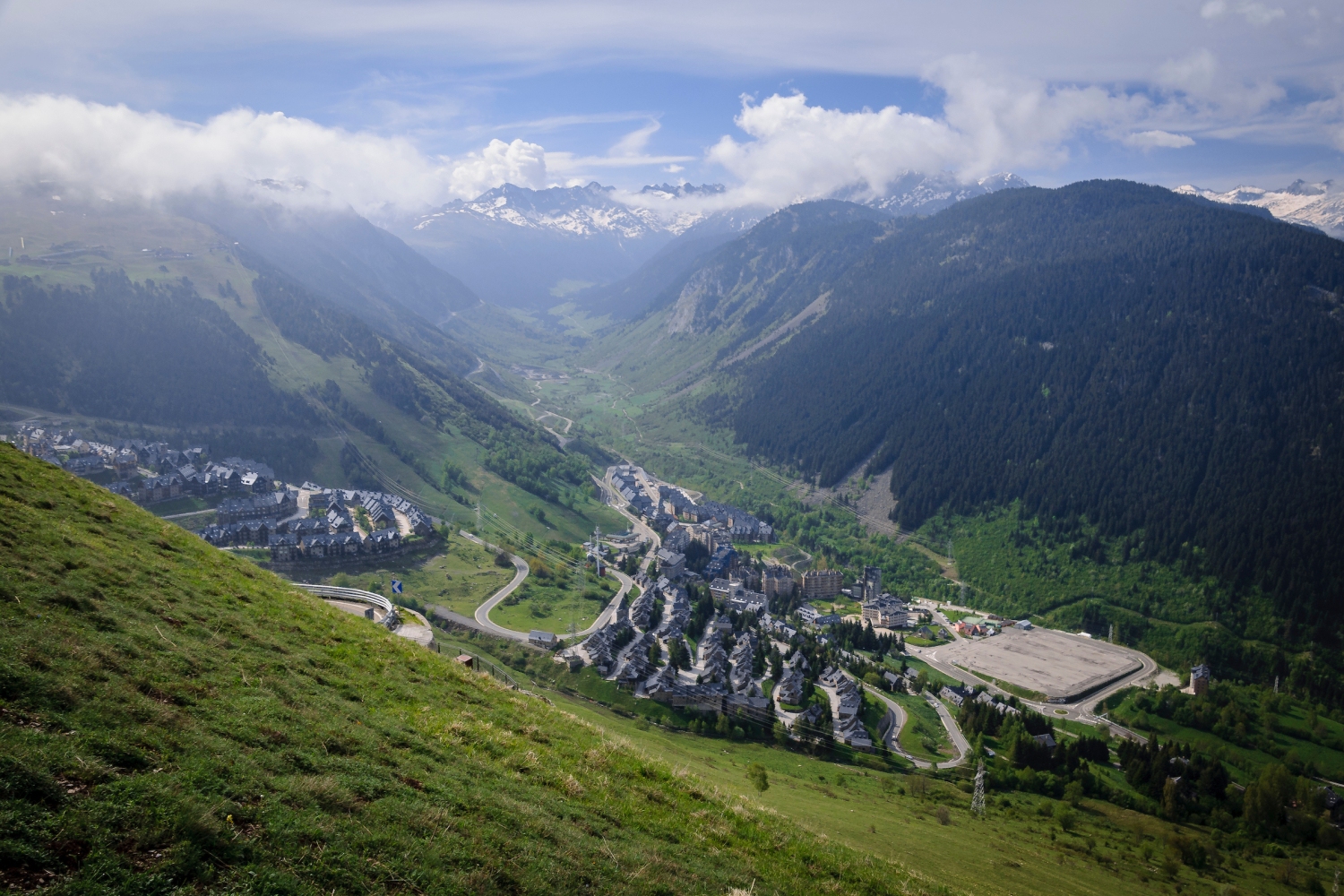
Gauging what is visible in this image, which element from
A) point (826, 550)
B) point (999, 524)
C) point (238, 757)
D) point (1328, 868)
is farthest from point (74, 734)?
point (999, 524)

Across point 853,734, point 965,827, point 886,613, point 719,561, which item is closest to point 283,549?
point 719,561

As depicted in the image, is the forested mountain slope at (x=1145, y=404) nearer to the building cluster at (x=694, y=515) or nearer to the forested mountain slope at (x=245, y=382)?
the building cluster at (x=694, y=515)

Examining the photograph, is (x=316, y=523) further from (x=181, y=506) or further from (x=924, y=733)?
(x=924, y=733)

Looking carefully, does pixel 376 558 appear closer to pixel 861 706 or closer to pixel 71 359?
pixel 861 706

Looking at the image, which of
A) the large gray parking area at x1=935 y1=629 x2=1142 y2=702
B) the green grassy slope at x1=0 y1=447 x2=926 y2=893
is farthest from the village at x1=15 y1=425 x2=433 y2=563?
the large gray parking area at x1=935 y1=629 x2=1142 y2=702

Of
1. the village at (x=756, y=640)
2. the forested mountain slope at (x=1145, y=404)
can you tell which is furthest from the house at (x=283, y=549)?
the forested mountain slope at (x=1145, y=404)

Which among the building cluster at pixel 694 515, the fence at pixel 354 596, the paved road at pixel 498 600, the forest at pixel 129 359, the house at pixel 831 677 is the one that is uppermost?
the forest at pixel 129 359
